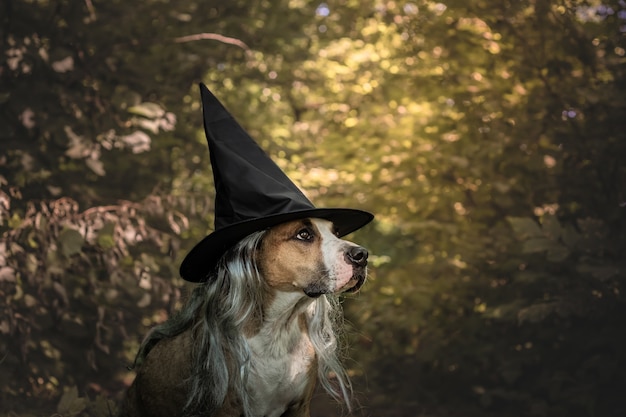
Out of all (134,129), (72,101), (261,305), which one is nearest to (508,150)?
(134,129)

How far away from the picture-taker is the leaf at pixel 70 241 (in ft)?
12.6

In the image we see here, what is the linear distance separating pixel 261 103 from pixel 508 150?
1288mm

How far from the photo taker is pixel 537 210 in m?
4.27

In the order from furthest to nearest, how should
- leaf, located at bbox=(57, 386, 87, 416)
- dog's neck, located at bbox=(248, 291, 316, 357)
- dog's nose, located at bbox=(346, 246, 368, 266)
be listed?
leaf, located at bbox=(57, 386, 87, 416)
dog's neck, located at bbox=(248, 291, 316, 357)
dog's nose, located at bbox=(346, 246, 368, 266)

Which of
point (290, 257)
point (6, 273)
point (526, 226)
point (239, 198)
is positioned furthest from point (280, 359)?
point (526, 226)

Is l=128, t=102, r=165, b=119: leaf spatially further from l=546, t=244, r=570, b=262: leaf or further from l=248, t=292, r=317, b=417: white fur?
l=248, t=292, r=317, b=417: white fur

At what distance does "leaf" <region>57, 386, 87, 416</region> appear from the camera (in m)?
3.67

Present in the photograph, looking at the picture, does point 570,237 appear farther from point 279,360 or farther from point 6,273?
point 6,273

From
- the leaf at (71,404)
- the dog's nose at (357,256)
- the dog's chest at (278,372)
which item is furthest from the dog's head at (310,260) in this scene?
the leaf at (71,404)

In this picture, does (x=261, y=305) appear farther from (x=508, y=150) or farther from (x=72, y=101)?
(x=508, y=150)

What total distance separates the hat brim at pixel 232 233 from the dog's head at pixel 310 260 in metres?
0.03

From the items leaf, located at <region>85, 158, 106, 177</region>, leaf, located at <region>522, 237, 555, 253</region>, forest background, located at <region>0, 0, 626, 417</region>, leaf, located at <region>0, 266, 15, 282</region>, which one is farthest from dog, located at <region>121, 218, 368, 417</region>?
leaf, located at <region>522, 237, 555, 253</region>

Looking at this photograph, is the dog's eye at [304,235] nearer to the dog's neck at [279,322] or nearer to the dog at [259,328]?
the dog at [259,328]

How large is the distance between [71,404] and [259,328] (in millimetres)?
1765
